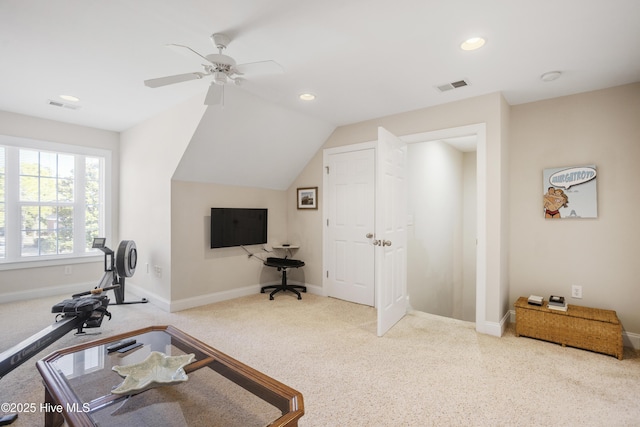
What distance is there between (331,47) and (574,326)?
10.5ft

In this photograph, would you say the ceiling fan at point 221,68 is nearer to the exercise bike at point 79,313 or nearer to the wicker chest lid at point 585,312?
the exercise bike at point 79,313

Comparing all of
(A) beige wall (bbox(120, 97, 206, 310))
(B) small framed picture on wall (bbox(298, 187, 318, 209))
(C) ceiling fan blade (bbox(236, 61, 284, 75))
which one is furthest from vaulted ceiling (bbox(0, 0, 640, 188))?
(B) small framed picture on wall (bbox(298, 187, 318, 209))

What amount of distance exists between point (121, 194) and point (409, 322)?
15.3ft

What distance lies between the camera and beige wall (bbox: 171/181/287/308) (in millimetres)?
3924

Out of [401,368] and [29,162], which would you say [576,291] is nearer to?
[401,368]

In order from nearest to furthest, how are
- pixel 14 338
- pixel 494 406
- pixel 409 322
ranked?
pixel 494 406 < pixel 14 338 < pixel 409 322

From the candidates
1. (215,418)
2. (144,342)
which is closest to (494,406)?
(215,418)

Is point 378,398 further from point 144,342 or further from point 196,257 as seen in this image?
point 196,257

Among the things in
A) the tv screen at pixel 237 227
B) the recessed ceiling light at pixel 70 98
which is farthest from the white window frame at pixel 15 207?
the tv screen at pixel 237 227

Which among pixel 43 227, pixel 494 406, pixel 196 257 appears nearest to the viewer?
pixel 494 406

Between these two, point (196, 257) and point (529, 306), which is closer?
point (529, 306)

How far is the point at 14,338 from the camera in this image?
3027mm

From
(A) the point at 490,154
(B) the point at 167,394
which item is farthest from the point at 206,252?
(A) the point at 490,154

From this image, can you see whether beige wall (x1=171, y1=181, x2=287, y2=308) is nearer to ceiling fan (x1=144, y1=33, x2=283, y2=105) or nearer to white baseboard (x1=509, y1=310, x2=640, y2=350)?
ceiling fan (x1=144, y1=33, x2=283, y2=105)
